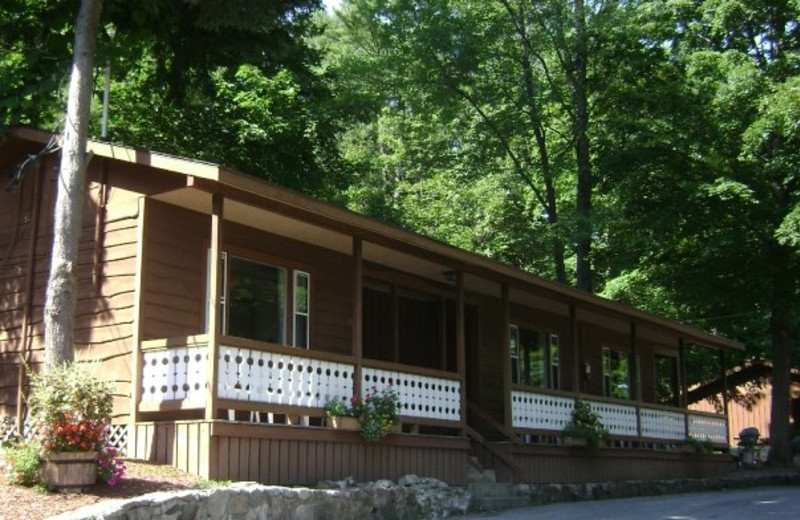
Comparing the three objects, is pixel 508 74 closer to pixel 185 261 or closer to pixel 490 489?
pixel 490 489

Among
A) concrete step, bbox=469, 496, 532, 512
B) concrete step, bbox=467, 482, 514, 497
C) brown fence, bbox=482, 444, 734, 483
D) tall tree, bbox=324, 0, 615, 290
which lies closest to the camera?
concrete step, bbox=469, 496, 532, 512

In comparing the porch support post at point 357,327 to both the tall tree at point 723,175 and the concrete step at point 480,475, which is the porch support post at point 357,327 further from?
the tall tree at point 723,175

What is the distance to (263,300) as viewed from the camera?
13828 millimetres

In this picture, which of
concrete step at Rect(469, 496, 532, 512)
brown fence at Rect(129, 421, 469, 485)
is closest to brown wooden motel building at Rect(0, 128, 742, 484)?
brown fence at Rect(129, 421, 469, 485)

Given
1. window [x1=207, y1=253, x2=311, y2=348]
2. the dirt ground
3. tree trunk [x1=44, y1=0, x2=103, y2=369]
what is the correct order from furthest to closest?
window [x1=207, y1=253, x2=311, y2=348], tree trunk [x1=44, y1=0, x2=103, y2=369], the dirt ground

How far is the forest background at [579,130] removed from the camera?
73.2 ft

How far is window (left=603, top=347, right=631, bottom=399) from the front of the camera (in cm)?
2422

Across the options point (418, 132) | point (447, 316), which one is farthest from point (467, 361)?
point (418, 132)

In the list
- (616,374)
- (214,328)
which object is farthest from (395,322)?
(616,374)

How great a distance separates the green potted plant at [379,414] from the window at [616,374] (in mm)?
12293

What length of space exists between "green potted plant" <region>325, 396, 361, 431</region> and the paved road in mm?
2200

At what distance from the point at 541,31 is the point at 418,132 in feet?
22.9

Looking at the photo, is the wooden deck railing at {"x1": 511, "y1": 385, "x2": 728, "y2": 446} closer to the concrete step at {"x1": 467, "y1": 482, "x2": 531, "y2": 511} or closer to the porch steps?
the porch steps

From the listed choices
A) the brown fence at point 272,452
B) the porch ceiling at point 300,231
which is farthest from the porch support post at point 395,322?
the brown fence at point 272,452
